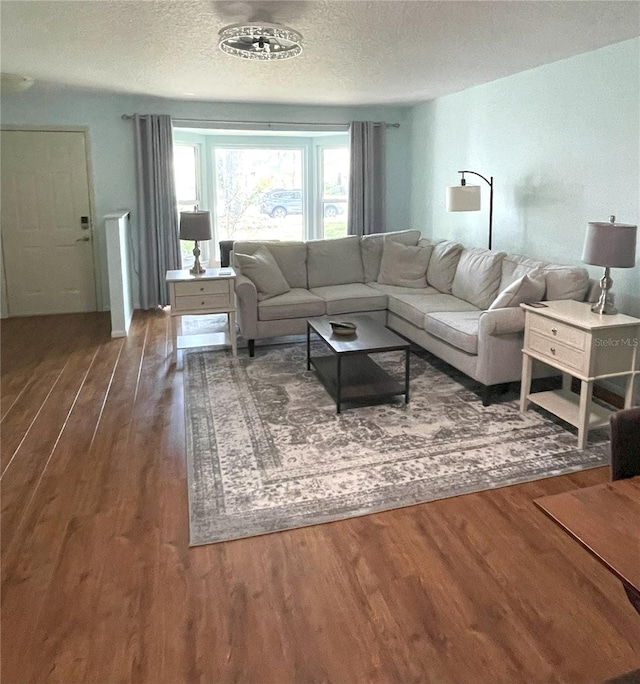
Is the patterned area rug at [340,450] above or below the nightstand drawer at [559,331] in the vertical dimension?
below

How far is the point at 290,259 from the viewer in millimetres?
5223

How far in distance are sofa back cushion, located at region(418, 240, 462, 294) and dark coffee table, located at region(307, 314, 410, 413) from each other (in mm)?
1070

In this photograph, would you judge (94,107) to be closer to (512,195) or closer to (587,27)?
(512,195)

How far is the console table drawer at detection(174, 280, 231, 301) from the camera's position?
4535mm

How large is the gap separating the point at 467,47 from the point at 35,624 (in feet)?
12.7

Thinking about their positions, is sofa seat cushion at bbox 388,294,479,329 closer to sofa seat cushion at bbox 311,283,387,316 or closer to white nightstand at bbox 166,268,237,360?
sofa seat cushion at bbox 311,283,387,316

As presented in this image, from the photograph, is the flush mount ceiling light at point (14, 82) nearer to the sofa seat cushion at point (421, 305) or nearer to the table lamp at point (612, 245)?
the sofa seat cushion at point (421, 305)

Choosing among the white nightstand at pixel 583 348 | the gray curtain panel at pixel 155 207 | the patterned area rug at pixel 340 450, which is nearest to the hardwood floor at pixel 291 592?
the patterned area rug at pixel 340 450

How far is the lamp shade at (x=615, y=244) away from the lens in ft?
9.82

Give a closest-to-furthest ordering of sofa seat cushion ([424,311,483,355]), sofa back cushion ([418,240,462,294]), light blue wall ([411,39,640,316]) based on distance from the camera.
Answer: light blue wall ([411,39,640,316]), sofa seat cushion ([424,311,483,355]), sofa back cushion ([418,240,462,294])

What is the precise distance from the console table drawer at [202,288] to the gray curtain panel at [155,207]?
1709mm

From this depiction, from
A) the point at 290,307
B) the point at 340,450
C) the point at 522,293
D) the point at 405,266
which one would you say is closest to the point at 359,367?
the point at 290,307

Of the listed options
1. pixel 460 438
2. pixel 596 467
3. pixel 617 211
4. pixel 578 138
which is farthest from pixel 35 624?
pixel 578 138

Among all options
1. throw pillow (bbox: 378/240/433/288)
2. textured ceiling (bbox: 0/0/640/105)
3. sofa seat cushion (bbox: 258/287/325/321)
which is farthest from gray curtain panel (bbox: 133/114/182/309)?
throw pillow (bbox: 378/240/433/288)
